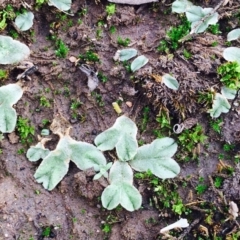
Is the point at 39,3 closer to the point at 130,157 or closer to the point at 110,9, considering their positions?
the point at 110,9

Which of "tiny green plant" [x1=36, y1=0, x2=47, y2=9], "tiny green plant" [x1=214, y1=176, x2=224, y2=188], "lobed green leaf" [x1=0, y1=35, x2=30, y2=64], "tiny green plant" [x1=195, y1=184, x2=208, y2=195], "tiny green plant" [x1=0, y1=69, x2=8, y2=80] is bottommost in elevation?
"tiny green plant" [x1=195, y1=184, x2=208, y2=195]

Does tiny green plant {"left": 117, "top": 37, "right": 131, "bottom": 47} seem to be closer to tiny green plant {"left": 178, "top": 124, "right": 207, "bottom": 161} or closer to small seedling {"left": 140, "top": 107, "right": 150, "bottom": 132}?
small seedling {"left": 140, "top": 107, "right": 150, "bottom": 132}

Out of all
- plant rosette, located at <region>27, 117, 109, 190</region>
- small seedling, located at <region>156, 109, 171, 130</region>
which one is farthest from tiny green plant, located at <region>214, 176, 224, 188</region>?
plant rosette, located at <region>27, 117, 109, 190</region>

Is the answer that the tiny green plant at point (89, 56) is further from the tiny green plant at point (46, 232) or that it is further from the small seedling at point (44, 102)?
the tiny green plant at point (46, 232)

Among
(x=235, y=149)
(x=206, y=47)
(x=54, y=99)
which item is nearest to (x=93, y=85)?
(x=54, y=99)

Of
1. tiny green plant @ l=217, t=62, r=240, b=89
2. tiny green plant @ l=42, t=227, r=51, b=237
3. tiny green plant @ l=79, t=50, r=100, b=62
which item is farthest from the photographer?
tiny green plant @ l=79, t=50, r=100, b=62

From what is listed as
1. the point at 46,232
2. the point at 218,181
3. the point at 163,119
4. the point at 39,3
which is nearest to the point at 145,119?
the point at 163,119

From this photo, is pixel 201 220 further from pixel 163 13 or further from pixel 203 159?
pixel 163 13

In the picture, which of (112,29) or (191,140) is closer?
(191,140)
